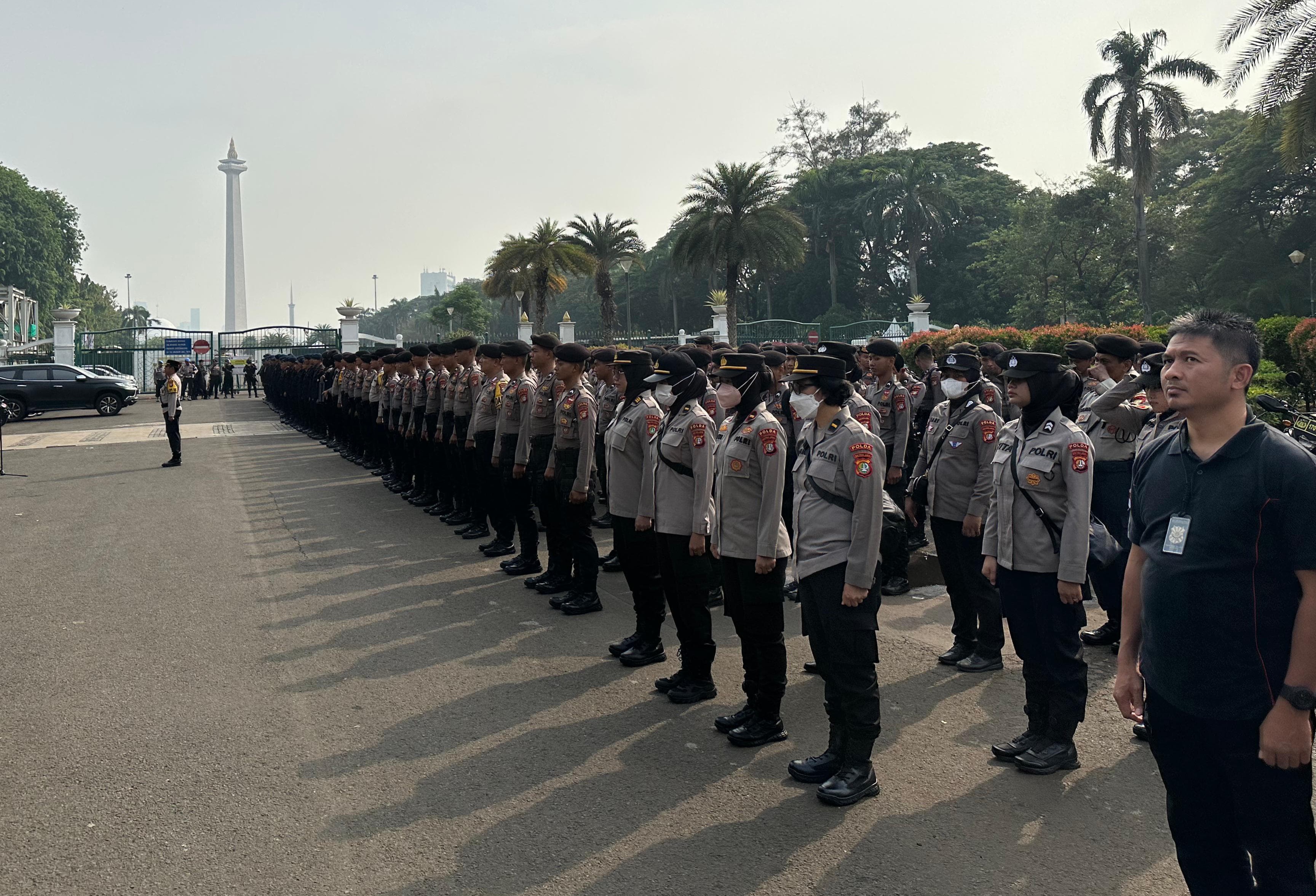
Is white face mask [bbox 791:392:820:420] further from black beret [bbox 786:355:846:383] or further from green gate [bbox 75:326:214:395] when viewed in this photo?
green gate [bbox 75:326:214:395]

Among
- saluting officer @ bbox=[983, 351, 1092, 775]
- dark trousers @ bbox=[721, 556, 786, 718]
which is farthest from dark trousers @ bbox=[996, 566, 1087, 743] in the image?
dark trousers @ bbox=[721, 556, 786, 718]

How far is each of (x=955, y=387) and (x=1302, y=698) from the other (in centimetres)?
378

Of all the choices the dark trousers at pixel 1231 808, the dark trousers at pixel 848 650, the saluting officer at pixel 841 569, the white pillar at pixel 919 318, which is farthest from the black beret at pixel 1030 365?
the white pillar at pixel 919 318

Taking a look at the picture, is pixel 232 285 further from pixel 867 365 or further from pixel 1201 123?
pixel 867 365

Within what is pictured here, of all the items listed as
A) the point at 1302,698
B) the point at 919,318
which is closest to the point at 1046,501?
the point at 1302,698

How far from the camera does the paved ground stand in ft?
12.2

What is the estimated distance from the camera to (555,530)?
26.5ft

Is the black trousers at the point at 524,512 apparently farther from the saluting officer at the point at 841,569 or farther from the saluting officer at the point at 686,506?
the saluting officer at the point at 841,569

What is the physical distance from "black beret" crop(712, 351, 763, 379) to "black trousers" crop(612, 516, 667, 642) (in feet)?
4.92

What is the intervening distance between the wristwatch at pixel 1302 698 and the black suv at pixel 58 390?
32.8 m

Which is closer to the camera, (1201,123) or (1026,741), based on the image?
(1026,741)

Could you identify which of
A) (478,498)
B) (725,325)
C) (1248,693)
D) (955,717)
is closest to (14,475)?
(478,498)

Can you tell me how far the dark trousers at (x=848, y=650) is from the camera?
14.4 feet

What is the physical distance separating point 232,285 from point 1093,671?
260ft
